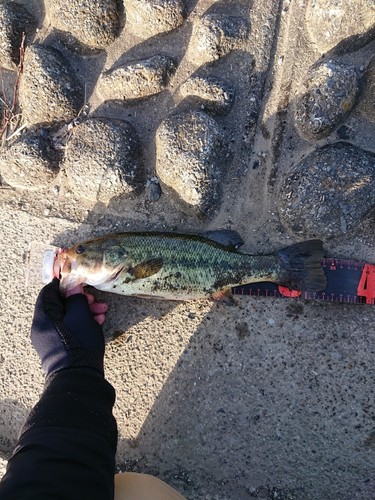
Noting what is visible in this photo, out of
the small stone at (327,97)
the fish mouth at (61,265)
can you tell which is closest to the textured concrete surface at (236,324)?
the small stone at (327,97)

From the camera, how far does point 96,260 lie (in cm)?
319

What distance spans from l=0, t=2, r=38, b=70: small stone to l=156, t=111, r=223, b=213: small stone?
1596 mm

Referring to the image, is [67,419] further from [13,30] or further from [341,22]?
[341,22]

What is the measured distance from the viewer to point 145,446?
3361 millimetres

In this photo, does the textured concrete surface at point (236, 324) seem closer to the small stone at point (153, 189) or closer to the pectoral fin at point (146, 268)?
the small stone at point (153, 189)

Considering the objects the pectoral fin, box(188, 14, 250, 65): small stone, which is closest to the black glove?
the pectoral fin

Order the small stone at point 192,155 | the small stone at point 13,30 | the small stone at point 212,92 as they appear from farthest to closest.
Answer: the small stone at point 13,30 < the small stone at point 212,92 < the small stone at point 192,155

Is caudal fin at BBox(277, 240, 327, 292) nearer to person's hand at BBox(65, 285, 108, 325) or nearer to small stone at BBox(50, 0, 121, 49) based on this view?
person's hand at BBox(65, 285, 108, 325)

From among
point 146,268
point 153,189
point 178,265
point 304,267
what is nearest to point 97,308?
point 146,268

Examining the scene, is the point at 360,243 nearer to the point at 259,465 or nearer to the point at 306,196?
the point at 306,196

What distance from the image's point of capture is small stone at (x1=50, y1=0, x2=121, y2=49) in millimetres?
3588

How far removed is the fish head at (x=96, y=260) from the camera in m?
3.20

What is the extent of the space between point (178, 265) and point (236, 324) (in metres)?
0.70

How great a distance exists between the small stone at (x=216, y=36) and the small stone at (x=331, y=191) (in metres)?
1.19
